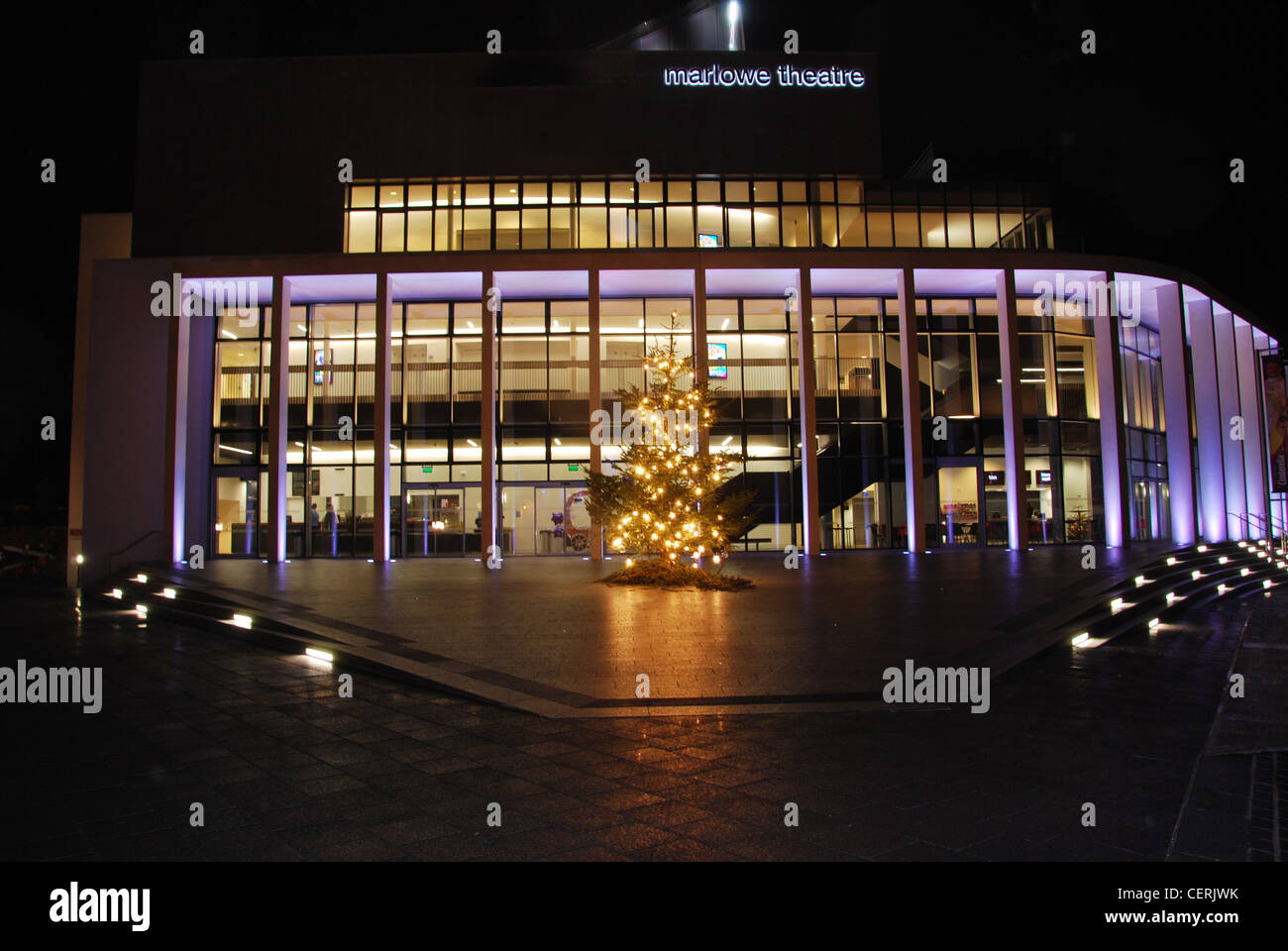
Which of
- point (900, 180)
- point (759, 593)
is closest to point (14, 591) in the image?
point (759, 593)

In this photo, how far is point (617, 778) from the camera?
17.7 ft

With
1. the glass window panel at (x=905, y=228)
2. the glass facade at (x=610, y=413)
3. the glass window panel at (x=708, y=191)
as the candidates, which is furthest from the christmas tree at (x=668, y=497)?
the glass window panel at (x=905, y=228)

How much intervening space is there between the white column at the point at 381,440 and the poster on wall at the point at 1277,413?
25.1 metres

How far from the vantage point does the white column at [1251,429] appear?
33844 millimetres

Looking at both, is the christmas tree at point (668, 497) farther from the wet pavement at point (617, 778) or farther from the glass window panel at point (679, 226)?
the glass window panel at point (679, 226)

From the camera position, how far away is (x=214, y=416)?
87.7 feet

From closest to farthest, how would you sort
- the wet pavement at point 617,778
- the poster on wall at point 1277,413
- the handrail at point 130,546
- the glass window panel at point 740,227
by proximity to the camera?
the wet pavement at point 617,778
the poster on wall at point 1277,413
the handrail at point 130,546
the glass window panel at point 740,227

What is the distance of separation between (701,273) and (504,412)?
7.89 metres

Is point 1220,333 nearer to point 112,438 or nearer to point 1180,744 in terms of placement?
point 1180,744

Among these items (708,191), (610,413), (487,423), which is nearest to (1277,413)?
(708,191)

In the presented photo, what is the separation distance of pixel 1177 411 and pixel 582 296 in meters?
22.1

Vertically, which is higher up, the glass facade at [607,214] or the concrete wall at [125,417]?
the glass facade at [607,214]

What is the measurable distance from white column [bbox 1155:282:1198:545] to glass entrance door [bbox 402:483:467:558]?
82.2 ft

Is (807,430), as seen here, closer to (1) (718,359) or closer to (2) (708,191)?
(1) (718,359)
